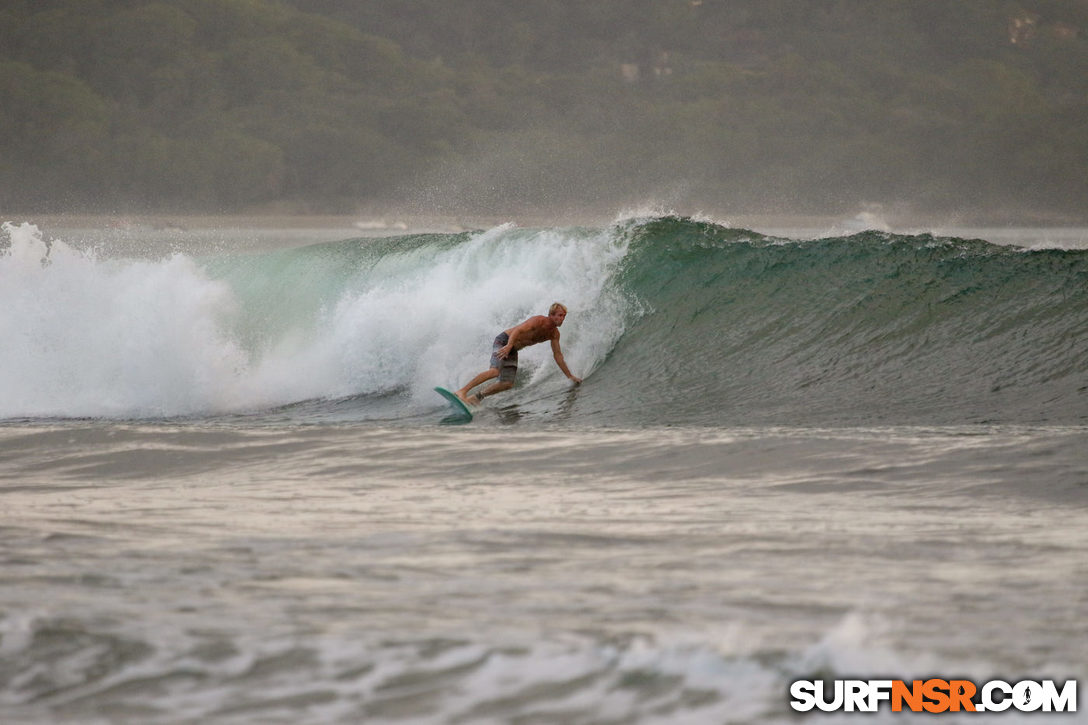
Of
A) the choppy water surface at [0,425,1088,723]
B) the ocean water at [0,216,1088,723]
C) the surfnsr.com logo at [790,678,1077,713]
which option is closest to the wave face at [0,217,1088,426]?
the ocean water at [0,216,1088,723]

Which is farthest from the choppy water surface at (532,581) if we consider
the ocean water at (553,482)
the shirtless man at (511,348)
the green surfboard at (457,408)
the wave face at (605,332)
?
the shirtless man at (511,348)

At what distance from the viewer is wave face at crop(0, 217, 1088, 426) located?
1201 centimetres

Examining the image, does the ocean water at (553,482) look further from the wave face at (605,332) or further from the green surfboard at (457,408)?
the green surfboard at (457,408)

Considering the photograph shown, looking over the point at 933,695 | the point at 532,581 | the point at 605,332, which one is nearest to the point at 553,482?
the point at 532,581

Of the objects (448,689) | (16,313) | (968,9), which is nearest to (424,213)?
(968,9)

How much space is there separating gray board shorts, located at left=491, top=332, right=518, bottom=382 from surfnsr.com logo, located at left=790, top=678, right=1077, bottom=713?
8.62m

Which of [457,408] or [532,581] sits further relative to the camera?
[457,408]

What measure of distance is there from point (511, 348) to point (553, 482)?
4.98m

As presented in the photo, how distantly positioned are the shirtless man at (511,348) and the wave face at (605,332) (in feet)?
0.94

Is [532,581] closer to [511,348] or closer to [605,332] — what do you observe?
[511,348]

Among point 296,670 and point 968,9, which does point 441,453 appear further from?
point 968,9

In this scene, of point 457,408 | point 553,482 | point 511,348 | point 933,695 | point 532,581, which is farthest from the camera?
point 511,348

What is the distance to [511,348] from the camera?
40.4ft

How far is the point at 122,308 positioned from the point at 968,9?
162 meters
